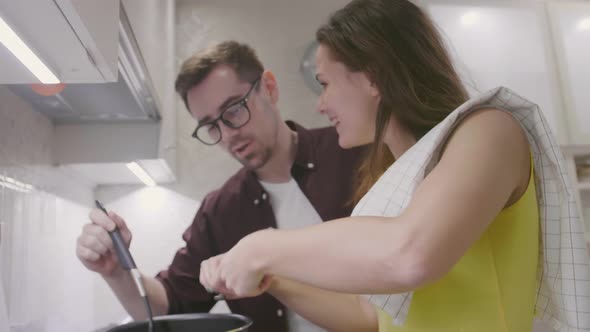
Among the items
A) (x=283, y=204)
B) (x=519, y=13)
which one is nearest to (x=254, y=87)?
(x=283, y=204)

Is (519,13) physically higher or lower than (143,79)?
higher

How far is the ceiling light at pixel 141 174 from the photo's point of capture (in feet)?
3.99

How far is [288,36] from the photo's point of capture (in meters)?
1.74

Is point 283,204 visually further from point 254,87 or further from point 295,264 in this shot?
point 295,264

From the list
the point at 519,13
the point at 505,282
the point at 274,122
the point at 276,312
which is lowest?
the point at 276,312

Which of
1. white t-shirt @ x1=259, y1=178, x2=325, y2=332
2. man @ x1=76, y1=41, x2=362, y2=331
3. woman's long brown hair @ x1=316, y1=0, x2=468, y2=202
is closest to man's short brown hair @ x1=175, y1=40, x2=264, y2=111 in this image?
man @ x1=76, y1=41, x2=362, y2=331

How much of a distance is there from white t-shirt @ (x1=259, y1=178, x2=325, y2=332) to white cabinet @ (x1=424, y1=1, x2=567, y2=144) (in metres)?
0.81

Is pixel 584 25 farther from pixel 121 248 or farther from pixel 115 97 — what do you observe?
pixel 121 248

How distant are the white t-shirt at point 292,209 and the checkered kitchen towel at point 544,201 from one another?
66cm

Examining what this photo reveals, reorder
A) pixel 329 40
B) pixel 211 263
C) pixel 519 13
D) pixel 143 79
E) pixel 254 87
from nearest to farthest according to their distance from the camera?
pixel 211 263, pixel 329 40, pixel 143 79, pixel 254 87, pixel 519 13

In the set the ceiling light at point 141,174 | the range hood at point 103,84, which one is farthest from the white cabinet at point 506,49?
the ceiling light at point 141,174

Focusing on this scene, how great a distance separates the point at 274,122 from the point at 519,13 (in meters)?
1.05

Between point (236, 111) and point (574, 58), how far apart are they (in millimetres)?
1289

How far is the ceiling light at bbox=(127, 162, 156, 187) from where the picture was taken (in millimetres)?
1216
